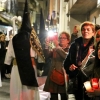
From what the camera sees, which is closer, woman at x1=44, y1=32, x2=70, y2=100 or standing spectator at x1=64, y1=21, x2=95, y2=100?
standing spectator at x1=64, y1=21, x2=95, y2=100

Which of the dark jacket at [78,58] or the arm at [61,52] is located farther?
the arm at [61,52]

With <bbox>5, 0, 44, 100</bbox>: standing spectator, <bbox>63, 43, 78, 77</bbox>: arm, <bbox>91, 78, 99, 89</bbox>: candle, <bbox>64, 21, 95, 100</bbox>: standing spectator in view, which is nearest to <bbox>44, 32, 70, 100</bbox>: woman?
<bbox>5, 0, 44, 100</bbox>: standing spectator

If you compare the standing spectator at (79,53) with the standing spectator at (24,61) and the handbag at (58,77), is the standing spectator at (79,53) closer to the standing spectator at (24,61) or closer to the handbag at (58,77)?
the handbag at (58,77)

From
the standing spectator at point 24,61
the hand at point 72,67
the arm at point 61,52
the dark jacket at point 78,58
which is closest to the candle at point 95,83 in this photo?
the dark jacket at point 78,58

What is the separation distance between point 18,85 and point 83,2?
317 centimetres

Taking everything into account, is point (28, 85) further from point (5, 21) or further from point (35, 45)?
point (5, 21)


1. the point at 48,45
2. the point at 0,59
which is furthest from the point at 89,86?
the point at 0,59

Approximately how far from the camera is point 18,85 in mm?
4586

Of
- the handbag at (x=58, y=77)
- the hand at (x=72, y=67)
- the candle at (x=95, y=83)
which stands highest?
the hand at (x=72, y=67)

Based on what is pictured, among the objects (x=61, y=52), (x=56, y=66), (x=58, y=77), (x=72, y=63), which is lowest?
(x=58, y=77)

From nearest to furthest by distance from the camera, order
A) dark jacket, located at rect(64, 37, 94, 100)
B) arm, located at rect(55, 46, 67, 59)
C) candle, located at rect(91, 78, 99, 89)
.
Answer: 1. candle, located at rect(91, 78, 99, 89)
2. dark jacket, located at rect(64, 37, 94, 100)
3. arm, located at rect(55, 46, 67, 59)

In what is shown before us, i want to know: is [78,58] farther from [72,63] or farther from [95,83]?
[95,83]

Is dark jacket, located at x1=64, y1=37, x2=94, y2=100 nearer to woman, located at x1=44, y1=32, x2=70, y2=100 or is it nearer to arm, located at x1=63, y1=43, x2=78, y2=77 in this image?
arm, located at x1=63, y1=43, x2=78, y2=77

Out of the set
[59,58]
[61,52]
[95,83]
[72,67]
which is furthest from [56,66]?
[95,83]
